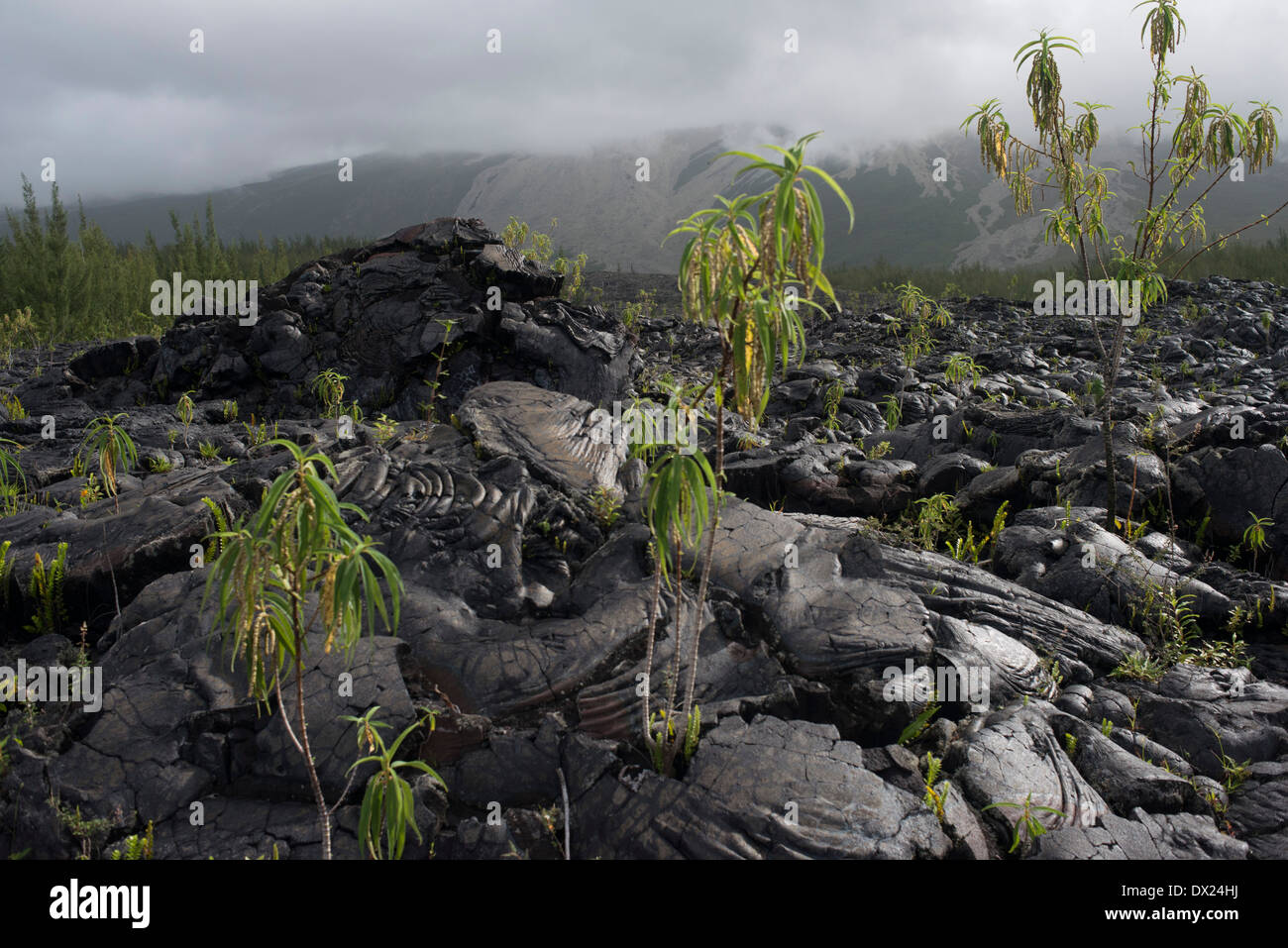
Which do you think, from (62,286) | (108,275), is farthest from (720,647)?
(108,275)

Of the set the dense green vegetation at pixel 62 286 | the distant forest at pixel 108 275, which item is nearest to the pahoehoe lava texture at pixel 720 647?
the distant forest at pixel 108 275

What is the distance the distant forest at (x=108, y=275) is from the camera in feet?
85.5

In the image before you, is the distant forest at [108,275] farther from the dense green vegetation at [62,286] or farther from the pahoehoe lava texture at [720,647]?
the pahoehoe lava texture at [720,647]

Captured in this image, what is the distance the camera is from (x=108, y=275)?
31594 mm

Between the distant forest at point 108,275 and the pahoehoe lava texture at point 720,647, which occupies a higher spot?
the distant forest at point 108,275

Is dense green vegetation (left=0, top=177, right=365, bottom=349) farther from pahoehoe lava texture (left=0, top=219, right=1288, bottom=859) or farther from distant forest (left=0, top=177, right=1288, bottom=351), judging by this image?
pahoehoe lava texture (left=0, top=219, right=1288, bottom=859)

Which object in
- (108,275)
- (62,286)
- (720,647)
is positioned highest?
(108,275)

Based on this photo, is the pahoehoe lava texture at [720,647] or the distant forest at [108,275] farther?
the distant forest at [108,275]

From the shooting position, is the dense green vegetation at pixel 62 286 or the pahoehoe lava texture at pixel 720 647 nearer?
the pahoehoe lava texture at pixel 720 647

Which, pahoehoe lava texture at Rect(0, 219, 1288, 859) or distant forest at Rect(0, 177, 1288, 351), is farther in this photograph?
distant forest at Rect(0, 177, 1288, 351)

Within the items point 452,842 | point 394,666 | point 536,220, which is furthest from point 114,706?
point 536,220

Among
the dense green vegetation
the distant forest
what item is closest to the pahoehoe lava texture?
the distant forest

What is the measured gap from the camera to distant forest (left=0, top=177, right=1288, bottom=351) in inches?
1025

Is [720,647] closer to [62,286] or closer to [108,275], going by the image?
[62,286]
